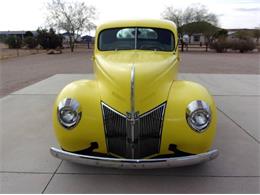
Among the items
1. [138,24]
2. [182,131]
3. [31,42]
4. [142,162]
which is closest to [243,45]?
[31,42]

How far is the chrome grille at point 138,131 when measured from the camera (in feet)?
10.3

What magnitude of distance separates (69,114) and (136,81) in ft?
2.83

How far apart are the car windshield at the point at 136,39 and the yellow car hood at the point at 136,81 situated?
0.51m

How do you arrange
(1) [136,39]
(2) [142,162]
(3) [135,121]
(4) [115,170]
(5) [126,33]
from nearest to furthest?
(2) [142,162] → (3) [135,121] → (4) [115,170] → (1) [136,39] → (5) [126,33]

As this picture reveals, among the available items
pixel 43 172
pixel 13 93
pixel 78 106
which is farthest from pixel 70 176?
pixel 13 93

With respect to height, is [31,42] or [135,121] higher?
[31,42]

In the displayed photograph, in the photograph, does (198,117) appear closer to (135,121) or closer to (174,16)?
(135,121)

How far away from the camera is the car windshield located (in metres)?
4.59

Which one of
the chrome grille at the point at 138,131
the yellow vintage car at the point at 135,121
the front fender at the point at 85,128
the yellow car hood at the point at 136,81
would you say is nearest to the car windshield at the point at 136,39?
the yellow car hood at the point at 136,81

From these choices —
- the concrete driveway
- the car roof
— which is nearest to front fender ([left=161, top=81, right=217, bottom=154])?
the concrete driveway

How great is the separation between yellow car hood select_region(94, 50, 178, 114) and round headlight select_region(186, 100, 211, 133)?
0.35m

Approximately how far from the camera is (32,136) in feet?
15.5

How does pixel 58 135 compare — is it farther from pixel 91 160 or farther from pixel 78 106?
pixel 91 160

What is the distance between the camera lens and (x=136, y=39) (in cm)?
460
